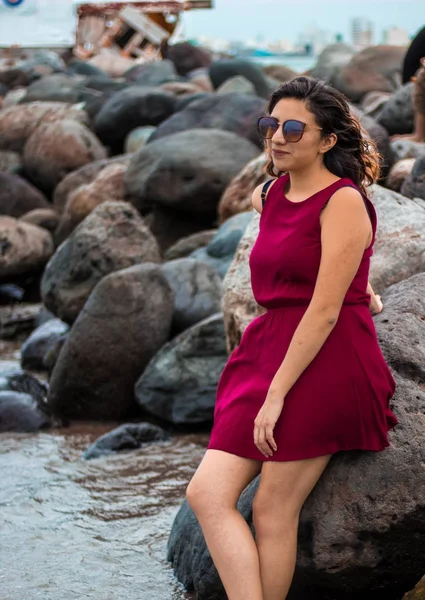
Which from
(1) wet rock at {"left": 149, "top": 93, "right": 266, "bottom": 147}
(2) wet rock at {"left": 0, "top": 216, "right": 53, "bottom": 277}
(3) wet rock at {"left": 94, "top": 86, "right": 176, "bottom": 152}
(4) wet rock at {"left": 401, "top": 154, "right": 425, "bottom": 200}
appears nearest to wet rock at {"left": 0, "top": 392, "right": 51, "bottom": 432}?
(4) wet rock at {"left": 401, "top": 154, "right": 425, "bottom": 200}

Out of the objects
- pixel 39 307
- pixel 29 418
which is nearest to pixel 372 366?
pixel 29 418

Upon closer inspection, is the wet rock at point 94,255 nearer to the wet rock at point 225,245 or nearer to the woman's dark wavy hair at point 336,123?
the wet rock at point 225,245

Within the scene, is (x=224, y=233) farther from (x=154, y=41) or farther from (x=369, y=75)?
(x=154, y=41)

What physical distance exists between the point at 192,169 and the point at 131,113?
4.83 metres

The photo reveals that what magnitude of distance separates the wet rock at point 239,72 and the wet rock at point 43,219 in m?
6.43

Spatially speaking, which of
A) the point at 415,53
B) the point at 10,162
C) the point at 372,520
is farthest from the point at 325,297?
the point at 10,162

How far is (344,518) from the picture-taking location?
346 cm

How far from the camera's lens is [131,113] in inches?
612

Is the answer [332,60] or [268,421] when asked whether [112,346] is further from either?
[332,60]

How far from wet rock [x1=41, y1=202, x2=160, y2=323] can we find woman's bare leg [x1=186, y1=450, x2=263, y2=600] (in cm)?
559

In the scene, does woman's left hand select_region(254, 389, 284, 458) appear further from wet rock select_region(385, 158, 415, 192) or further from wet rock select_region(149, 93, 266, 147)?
wet rock select_region(149, 93, 266, 147)

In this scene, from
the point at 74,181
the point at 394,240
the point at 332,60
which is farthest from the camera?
the point at 332,60

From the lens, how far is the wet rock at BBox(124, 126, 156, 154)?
48.9 feet

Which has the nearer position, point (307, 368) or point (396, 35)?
point (307, 368)
